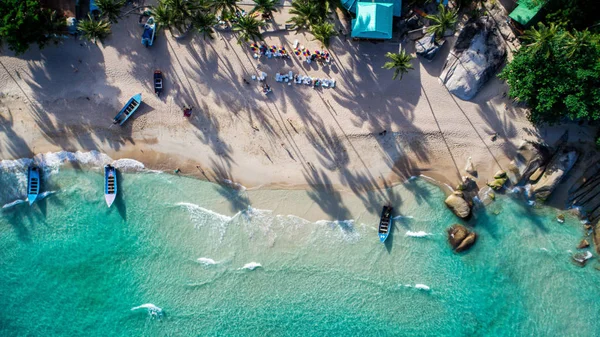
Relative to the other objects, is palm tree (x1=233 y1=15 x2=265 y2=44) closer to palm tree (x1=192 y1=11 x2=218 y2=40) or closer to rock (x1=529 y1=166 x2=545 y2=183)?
palm tree (x1=192 y1=11 x2=218 y2=40)

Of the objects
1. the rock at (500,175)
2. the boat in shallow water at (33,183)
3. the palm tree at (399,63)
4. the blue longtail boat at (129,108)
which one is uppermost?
the palm tree at (399,63)

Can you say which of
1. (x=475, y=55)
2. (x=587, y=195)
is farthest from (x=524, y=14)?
(x=587, y=195)

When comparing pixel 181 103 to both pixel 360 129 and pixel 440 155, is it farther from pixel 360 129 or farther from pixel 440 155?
pixel 440 155

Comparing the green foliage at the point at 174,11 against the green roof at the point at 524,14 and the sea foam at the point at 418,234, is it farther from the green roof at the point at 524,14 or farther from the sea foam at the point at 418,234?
the sea foam at the point at 418,234

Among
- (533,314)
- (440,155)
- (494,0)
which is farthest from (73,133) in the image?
(533,314)

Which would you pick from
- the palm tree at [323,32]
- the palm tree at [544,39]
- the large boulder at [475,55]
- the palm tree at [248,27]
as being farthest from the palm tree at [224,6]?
the palm tree at [544,39]
